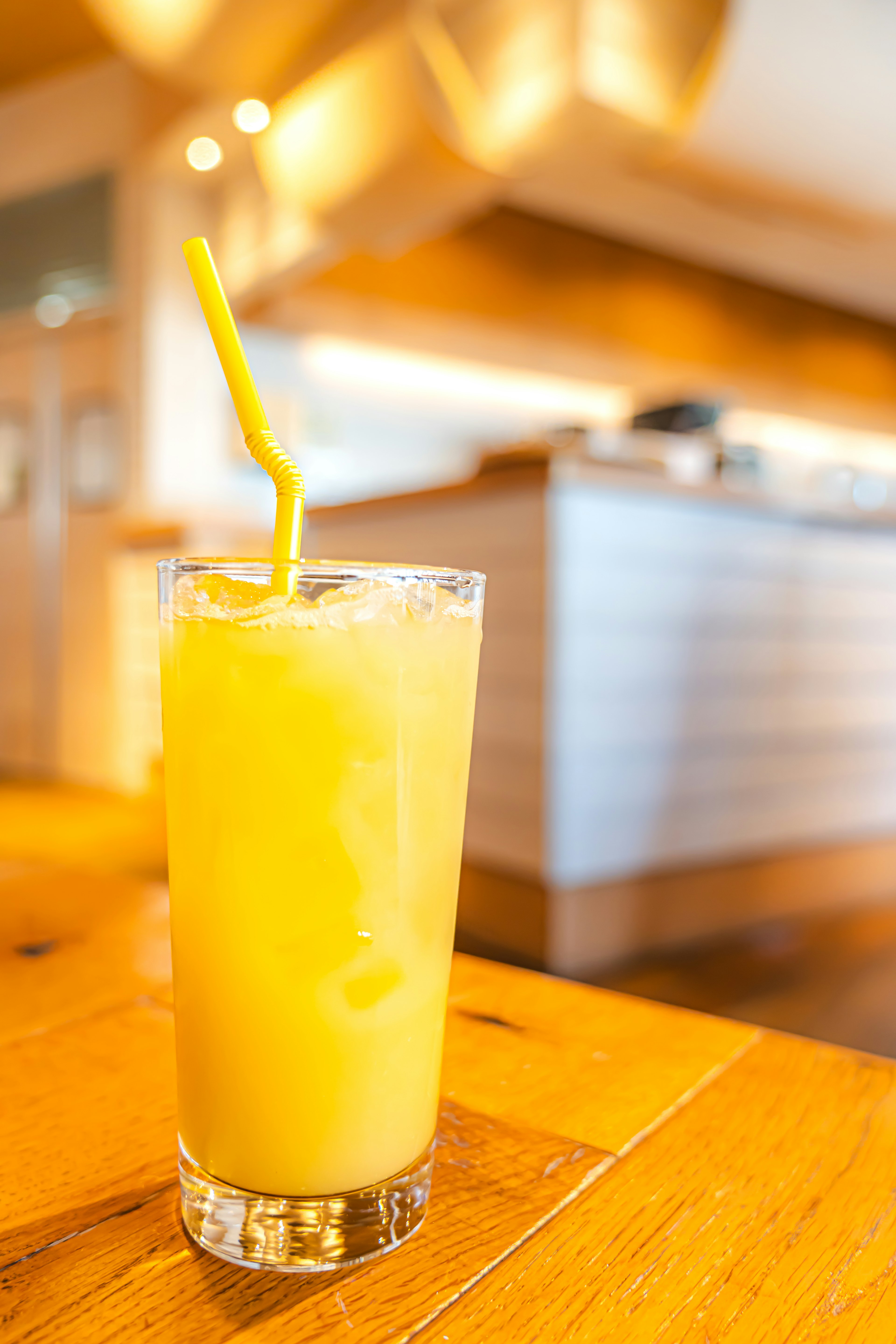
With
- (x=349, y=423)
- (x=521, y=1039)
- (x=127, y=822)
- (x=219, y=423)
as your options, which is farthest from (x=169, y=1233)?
(x=349, y=423)

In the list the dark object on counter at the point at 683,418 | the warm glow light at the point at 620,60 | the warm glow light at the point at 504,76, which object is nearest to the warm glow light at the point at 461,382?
the dark object on counter at the point at 683,418

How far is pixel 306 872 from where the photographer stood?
360 millimetres

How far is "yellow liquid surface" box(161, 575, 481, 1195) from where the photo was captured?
14.2 inches

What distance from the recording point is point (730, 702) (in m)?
2.57

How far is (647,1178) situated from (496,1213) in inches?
2.3

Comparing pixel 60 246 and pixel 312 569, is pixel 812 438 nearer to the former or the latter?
pixel 60 246

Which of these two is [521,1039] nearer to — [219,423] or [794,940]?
[794,940]

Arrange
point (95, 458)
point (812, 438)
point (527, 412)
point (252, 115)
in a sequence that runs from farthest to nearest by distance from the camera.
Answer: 1. point (812, 438)
2. point (527, 412)
3. point (95, 458)
4. point (252, 115)

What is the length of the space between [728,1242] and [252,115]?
13.3 ft

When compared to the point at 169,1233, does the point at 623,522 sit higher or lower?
higher

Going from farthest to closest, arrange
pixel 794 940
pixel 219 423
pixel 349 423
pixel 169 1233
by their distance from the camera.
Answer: pixel 349 423
pixel 219 423
pixel 794 940
pixel 169 1233

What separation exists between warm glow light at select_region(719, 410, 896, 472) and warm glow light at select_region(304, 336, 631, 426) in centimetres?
80

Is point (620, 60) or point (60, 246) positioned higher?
point (60, 246)

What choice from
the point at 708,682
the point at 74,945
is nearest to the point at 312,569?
the point at 74,945
